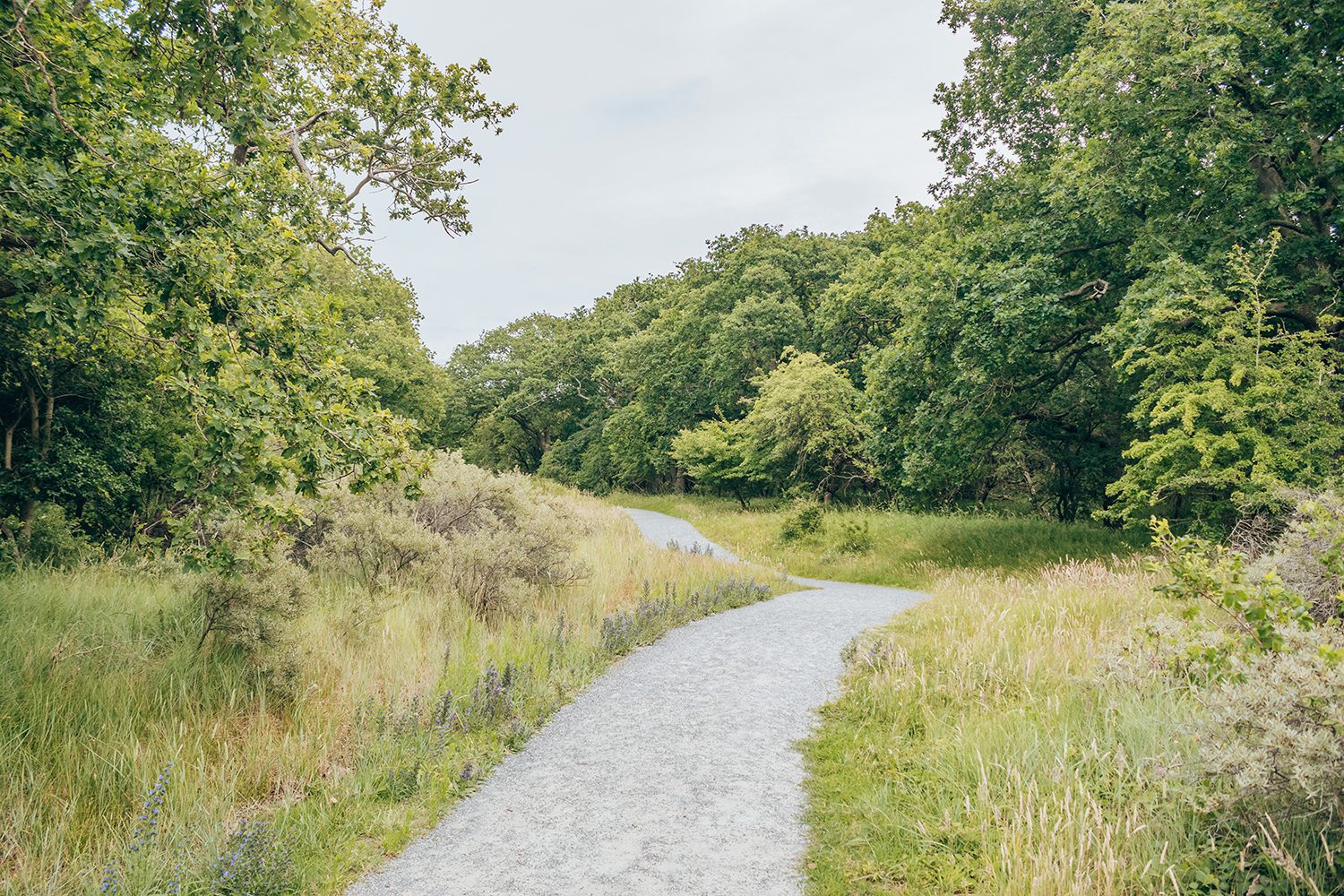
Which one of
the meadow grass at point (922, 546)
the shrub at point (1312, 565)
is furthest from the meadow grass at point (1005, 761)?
the meadow grass at point (922, 546)

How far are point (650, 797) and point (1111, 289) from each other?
16.1m

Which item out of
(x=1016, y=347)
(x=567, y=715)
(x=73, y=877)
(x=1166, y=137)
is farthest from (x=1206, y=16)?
(x=73, y=877)

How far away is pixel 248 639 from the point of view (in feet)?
16.9

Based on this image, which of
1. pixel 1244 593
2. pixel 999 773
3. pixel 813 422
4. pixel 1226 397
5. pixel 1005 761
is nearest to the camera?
pixel 1244 593

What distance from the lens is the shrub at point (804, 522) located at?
20734 millimetres

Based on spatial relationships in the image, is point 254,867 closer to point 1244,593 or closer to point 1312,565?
point 1244,593

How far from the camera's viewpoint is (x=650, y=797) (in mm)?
4484

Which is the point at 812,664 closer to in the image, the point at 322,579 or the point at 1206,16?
the point at 322,579

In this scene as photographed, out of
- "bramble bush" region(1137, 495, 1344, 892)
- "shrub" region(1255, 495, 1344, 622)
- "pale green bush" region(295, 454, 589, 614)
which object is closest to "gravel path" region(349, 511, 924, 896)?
"bramble bush" region(1137, 495, 1344, 892)

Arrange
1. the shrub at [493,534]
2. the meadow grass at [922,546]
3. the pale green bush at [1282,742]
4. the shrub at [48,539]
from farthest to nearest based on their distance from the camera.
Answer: the meadow grass at [922,546] < the shrub at [48,539] < the shrub at [493,534] < the pale green bush at [1282,742]

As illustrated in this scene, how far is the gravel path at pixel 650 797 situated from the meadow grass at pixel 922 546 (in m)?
9.58

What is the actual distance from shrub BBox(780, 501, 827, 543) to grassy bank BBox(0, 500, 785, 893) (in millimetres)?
14321

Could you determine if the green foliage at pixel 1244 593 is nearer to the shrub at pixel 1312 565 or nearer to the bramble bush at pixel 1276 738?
the bramble bush at pixel 1276 738

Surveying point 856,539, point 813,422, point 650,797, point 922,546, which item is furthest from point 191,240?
point 813,422
